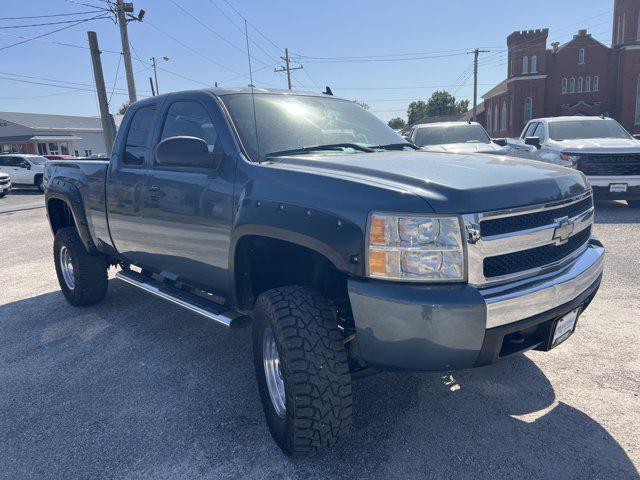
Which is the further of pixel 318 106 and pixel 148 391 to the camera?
pixel 318 106

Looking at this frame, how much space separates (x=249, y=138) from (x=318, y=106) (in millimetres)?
848

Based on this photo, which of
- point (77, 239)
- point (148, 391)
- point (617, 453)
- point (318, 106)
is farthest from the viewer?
point (77, 239)

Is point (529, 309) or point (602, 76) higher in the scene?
point (602, 76)

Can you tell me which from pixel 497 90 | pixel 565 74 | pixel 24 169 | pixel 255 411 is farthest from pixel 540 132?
pixel 497 90

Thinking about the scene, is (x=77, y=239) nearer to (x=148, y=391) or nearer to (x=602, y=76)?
(x=148, y=391)

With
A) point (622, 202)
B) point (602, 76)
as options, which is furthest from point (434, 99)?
point (622, 202)

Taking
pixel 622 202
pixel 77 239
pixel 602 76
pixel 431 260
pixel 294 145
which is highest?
pixel 602 76

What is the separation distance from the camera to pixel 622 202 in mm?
10398

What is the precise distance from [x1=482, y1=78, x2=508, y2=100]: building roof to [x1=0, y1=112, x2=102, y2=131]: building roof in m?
43.7

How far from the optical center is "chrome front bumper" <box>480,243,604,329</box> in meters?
2.26

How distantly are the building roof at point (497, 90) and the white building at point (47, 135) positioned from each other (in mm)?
37847

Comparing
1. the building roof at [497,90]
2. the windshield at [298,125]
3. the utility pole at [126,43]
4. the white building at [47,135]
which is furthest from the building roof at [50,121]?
the windshield at [298,125]

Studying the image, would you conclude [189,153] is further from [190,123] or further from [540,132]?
[540,132]

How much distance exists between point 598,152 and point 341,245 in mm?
8104
